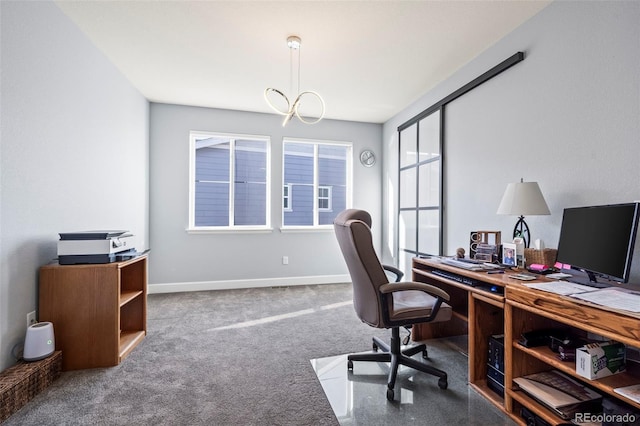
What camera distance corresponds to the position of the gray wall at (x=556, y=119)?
5.64ft

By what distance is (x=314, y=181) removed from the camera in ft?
16.0

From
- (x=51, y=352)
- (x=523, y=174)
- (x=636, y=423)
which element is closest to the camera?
(x=636, y=423)

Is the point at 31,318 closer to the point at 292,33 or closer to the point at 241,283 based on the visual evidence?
the point at 241,283

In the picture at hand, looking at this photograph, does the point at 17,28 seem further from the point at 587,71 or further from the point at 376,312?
the point at 587,71

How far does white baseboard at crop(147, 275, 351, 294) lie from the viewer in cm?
420

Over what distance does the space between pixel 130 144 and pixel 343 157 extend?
9.93 ft

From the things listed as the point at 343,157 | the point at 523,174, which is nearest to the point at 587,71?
the point at 523,174

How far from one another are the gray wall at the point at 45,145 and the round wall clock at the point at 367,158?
3383mm

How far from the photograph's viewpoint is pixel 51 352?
78.8 inches

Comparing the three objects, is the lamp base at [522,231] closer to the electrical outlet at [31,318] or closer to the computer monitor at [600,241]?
the computer monitor at [600,241]

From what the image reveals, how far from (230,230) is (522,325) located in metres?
3.70

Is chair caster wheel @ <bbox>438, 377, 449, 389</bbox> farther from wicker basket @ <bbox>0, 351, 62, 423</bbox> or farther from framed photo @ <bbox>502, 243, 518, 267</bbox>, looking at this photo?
wicker basket @ <bbox>0, 351, 62, 423</bbox>

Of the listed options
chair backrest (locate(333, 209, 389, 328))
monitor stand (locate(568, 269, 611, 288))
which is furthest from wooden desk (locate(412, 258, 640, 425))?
chair backrest (locate(333, 209, 389, 328))

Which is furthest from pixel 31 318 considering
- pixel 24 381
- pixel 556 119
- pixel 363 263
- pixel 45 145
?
pixel 556 119
